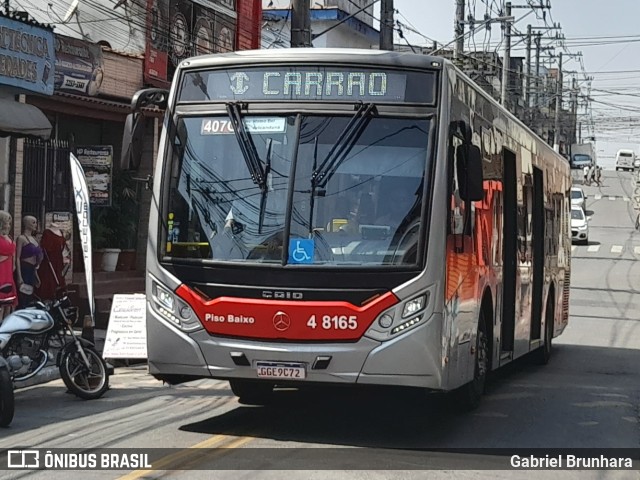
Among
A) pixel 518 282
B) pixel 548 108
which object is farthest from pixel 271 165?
pixel 548 108

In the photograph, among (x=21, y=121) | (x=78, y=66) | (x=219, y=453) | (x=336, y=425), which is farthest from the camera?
(x=78, y=66)

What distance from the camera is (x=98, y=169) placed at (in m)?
19.8

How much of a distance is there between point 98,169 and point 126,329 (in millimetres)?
6480

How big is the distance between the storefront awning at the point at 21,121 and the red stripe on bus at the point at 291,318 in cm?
785

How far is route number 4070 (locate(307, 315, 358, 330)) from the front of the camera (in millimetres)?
8602

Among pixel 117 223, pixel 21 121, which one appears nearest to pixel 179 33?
pixel 117 223

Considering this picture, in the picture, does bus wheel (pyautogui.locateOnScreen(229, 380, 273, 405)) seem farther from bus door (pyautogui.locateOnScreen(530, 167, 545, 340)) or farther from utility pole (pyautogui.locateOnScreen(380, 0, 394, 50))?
utility pole (pyautogui.locateOnScreen(380, 0, 394, 50))

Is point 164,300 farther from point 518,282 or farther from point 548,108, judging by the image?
point 548,108

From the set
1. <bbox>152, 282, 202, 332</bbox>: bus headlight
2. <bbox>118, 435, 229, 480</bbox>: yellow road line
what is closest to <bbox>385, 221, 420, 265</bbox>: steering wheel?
<bbox>152, 282, 202, 332</bbox>: bus headlight

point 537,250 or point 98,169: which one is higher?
point 98,169

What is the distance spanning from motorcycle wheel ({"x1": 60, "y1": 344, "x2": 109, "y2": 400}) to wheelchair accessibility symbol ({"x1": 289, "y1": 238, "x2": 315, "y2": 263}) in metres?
3.50

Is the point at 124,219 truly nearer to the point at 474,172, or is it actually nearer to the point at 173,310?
the point at 173,310

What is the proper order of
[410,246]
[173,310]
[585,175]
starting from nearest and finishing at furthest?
[410,246], [173,310], [585,175]

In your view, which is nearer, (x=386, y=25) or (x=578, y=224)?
(x=386, y=25)
